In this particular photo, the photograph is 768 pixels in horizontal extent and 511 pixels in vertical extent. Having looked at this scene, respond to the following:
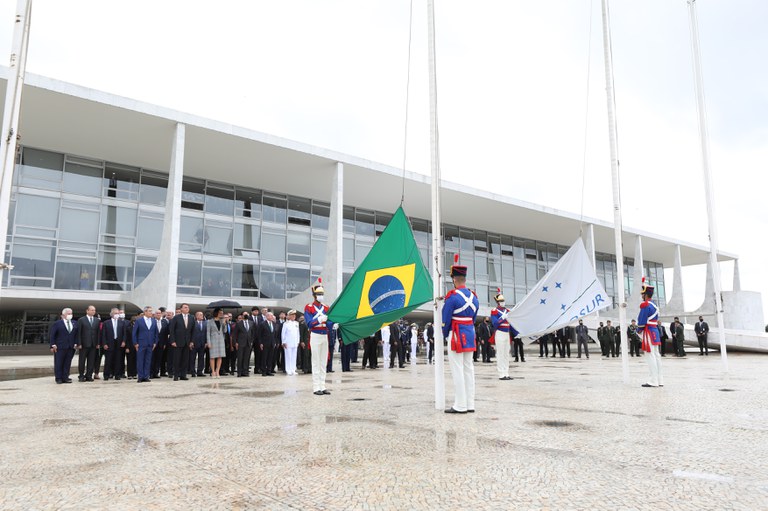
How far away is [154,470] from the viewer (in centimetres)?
387

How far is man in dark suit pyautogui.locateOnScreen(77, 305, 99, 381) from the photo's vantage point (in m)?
11.6

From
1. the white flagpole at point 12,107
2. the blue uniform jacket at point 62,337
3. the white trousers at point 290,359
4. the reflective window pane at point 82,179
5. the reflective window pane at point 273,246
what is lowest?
the white trousers at point 290,359

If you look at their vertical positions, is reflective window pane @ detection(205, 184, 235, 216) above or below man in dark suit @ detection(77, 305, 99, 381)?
above

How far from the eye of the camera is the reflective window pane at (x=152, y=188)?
91.7 feet

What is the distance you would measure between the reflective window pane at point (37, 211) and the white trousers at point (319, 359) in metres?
21.4

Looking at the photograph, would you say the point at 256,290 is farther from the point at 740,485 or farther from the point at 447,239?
the point at 740,485

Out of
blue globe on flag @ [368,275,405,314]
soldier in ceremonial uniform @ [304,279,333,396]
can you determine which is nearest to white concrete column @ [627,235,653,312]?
soldier in ceremonial uniform @ [304,279,333,396]

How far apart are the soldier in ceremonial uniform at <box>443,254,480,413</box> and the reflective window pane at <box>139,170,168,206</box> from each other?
25.1m

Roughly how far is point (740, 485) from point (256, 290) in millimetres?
28516

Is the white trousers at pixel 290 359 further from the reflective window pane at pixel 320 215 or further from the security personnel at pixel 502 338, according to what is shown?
A: the reflective window pane at pixel 320 215

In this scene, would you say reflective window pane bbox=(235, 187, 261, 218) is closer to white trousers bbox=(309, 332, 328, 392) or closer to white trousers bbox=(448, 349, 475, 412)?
white trousers bbox=(309, 332, 328, 392)

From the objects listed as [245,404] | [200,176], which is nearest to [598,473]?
[245,404]

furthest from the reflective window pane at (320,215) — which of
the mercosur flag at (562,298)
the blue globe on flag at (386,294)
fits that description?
the blue globe on flag at (386,294)

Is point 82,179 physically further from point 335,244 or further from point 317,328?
Answer: point 317,328
